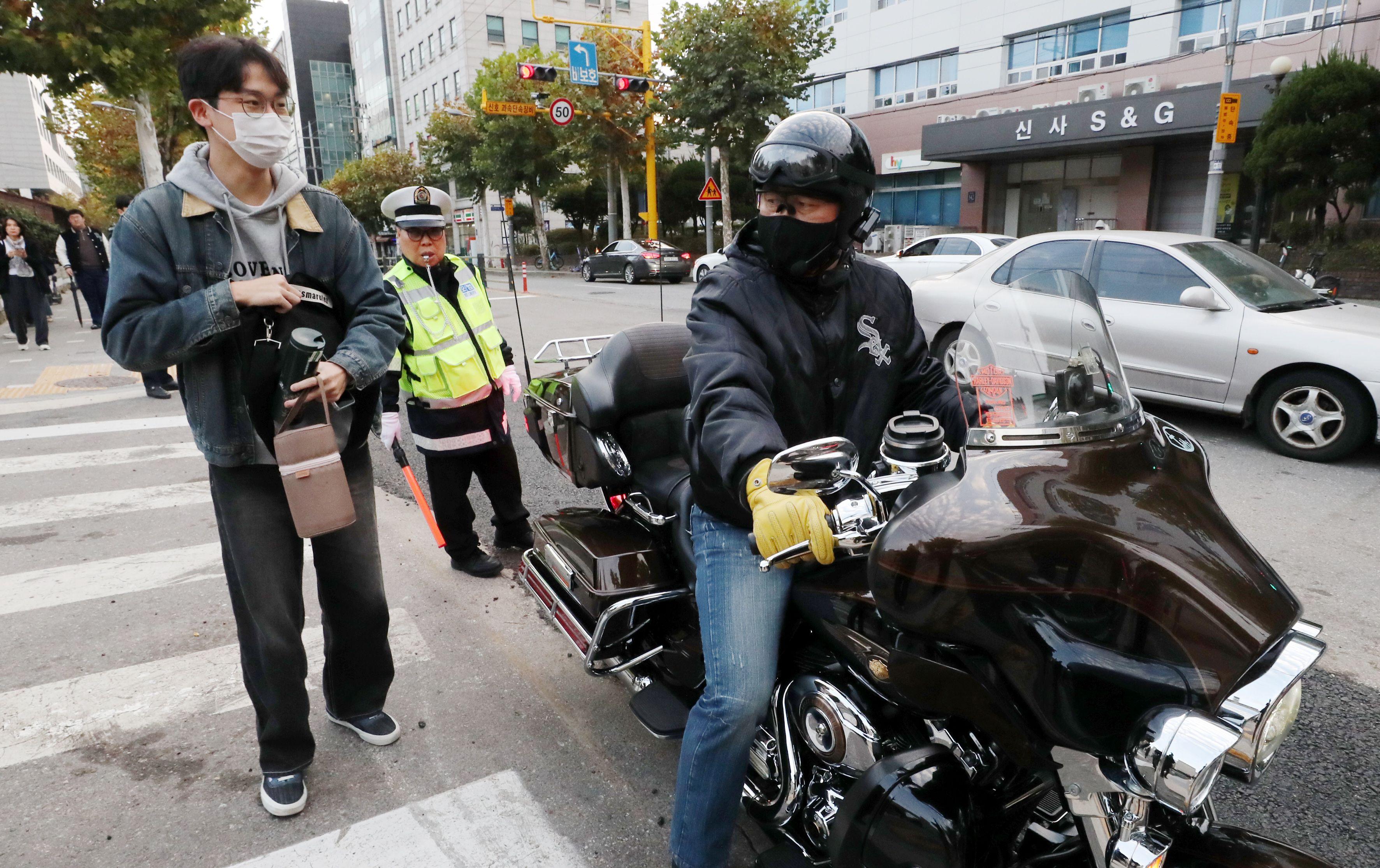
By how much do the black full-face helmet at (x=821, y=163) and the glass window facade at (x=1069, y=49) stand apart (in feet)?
91.1

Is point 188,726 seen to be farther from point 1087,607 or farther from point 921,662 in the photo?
point 1087,607

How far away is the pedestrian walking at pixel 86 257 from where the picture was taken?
11836 mm

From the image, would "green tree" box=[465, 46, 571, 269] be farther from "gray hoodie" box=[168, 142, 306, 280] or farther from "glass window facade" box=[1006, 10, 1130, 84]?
"gray hoodie" box=[168, 142, 306, 280]

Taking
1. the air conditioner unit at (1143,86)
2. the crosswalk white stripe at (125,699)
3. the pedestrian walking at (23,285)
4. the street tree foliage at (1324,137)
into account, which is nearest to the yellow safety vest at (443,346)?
the crosswalk white stripe at (125,699)

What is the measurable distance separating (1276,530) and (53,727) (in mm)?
5780

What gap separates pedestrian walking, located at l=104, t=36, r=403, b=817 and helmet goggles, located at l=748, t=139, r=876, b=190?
1.35m

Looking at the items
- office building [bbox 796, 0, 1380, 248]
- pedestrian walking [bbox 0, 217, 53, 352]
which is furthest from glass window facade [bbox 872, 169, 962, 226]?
pedestrian walking [bbox 0, 217, 53, 352]

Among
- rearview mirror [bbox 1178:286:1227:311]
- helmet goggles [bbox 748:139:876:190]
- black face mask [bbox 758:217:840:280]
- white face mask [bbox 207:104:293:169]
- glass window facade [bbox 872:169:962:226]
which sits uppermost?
glass window facade [bbox 872:169:962:226]

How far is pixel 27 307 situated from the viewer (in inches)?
485

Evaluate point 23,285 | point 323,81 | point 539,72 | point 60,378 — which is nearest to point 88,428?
point 60,378

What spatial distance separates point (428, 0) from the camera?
61.0 meters

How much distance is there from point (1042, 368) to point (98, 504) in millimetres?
6080

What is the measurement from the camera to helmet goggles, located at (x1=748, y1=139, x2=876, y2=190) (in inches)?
76.6

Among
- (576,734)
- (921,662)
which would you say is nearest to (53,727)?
(576,734)
